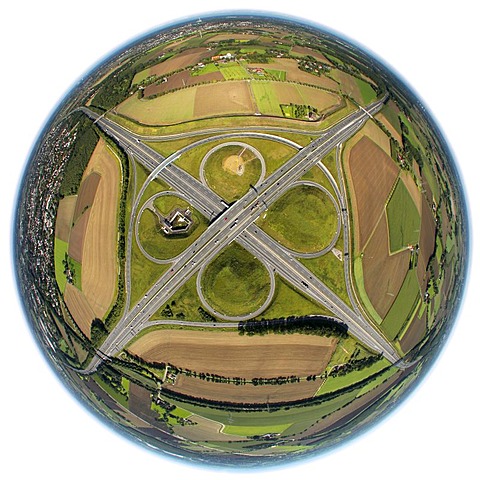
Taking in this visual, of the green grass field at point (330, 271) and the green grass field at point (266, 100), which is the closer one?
the green grass field at point (330, 271)

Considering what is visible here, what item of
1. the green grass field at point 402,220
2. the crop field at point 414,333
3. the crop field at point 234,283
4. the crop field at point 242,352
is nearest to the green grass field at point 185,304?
the crop field at point 234,283

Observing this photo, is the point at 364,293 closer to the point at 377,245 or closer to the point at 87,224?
the point at 377,245

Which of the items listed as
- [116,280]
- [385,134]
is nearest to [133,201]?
[116,280]

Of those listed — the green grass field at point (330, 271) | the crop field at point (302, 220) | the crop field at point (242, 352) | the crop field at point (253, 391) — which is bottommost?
the crop field at point (253, 391)

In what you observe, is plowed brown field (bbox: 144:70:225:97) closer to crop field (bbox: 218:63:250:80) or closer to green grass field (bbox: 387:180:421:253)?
crop field (bbox: 218:63:250:80)

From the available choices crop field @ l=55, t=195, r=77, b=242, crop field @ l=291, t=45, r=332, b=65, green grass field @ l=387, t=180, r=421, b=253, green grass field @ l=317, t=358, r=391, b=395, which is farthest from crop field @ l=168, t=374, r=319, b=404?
crop field @ l=291, t=45, r=332, b=65

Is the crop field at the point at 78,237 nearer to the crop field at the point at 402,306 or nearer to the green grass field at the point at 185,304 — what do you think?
the green grass field at the point at 185,304

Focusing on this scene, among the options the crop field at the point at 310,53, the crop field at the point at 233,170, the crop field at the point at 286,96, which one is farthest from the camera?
the crop field at the point at 310,53

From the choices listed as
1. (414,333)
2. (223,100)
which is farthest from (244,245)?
(414,333)

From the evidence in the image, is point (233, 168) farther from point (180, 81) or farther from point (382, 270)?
point (382, 270)
